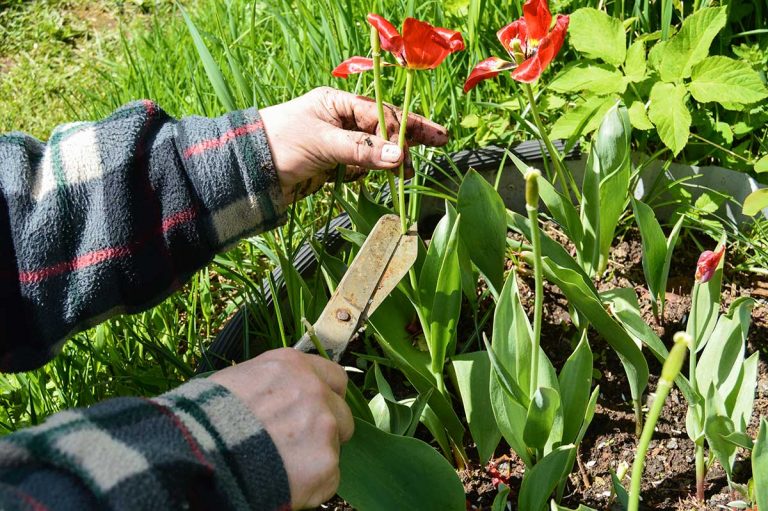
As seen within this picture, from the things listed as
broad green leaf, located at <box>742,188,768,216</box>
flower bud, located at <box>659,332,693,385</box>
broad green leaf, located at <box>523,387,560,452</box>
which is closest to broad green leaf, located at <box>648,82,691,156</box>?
broad green leaf, located at <box>742,188,768,216</box>

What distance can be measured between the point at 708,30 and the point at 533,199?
0.89 meters

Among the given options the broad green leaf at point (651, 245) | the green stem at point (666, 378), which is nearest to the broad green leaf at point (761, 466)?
the green stem at point (666, 378)

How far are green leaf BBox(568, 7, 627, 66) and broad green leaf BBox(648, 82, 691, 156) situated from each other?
0.10m

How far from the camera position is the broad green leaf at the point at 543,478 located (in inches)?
41.7

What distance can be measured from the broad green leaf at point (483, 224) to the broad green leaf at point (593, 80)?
0.33 m

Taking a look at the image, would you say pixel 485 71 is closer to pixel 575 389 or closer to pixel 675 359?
pixel 575 389

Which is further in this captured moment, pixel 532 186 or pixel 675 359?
pixel 532 186

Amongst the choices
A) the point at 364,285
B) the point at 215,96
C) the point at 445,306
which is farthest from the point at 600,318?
the point at 215,96

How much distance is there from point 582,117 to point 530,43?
0.37 m

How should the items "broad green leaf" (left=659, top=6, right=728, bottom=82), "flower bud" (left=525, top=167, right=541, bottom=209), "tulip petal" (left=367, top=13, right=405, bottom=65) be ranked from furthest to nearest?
"broad green leaf" (left=659, top=6, right=728, bottom=82) < "tulip petal" (left=367, top=13, right=405, bottom=65) < "flower bud" (left=525, top=167, right=541, bottom=209)

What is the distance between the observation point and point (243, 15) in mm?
2377

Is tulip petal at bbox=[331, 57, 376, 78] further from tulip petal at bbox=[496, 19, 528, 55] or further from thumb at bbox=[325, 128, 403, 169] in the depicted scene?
tulip petal at bbox=[496, 19, 528, 55]

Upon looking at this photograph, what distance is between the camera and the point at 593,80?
5.11 feet

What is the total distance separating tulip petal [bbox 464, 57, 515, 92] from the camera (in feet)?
4.04
